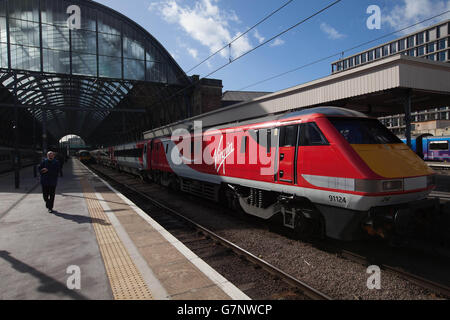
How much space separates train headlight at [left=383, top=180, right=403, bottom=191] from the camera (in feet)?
14.6

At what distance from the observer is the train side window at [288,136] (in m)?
5.81

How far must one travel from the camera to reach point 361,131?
17.1 ft

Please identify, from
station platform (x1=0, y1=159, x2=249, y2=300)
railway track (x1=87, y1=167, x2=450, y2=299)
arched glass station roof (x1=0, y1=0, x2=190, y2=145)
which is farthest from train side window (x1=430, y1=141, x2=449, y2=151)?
station platform (x1=0, y1=159, x2=249, y2=300)

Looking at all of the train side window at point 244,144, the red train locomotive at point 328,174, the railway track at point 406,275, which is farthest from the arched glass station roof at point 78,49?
the railway track at point 406,275

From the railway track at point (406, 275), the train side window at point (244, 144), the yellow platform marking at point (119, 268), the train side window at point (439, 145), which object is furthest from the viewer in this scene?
the train side window at point (439, 145)

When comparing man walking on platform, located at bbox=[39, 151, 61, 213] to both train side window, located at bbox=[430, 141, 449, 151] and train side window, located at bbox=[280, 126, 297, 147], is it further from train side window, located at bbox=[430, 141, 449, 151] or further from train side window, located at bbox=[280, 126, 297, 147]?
train side window, located at bbox=[430, 141, 449, 151]

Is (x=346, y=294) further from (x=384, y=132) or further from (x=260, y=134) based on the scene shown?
(x=260, y=134)

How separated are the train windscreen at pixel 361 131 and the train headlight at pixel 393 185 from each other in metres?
0.90

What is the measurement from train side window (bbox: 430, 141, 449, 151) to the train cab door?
25.3 metres

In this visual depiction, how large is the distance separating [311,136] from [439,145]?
85.2ft

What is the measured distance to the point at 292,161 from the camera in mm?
5770

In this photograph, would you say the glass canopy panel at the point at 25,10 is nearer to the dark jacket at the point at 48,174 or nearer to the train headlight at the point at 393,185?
the dark jacket at the point at 48,174

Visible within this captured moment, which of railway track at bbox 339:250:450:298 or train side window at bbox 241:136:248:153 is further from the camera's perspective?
train side window at bbox 241:136:248:153

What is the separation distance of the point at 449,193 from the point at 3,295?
14.1 m
